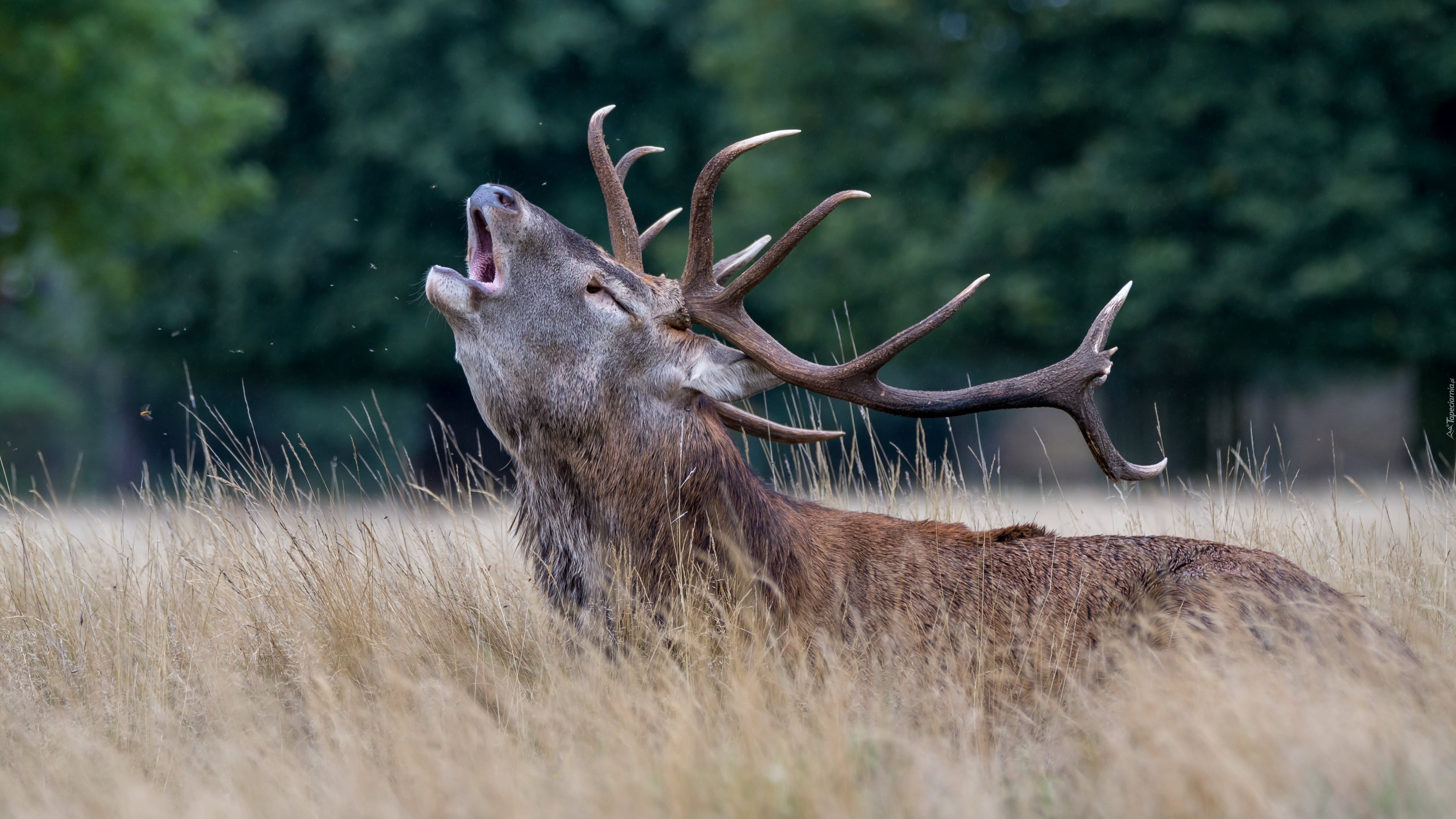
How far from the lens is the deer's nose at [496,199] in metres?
4.71

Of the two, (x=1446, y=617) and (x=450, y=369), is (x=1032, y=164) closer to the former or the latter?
(x=450, y=369)

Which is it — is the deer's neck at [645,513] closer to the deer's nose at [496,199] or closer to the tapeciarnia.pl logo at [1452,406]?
the deer's nose at [496,199]

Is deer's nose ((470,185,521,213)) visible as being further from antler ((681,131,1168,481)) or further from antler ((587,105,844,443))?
antler ((681,131,1168,481))

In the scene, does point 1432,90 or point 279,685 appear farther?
point 1432,90

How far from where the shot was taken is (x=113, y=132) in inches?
603

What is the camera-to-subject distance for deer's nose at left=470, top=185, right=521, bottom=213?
4.71 meters

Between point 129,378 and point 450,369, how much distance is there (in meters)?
6.39

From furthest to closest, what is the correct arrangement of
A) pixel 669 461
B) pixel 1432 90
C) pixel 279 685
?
pixel 1432 90
pixel 669 461
pixel 279 685

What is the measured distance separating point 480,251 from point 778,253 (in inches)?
44.8

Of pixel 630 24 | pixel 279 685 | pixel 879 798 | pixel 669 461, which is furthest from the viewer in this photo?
pixel 630 24

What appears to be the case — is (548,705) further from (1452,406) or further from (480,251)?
(1452,406)

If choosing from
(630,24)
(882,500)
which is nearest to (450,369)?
(630,24)

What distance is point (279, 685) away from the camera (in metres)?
4.07

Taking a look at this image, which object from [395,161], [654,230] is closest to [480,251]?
[654,230]
